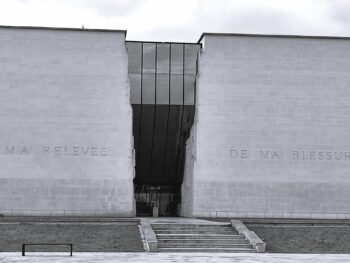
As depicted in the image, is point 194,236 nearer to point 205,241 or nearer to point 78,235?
point 205,241

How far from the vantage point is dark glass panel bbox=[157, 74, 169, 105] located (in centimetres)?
3259

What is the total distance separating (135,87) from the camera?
32469 mm

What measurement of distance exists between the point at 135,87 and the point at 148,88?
0.65 metres

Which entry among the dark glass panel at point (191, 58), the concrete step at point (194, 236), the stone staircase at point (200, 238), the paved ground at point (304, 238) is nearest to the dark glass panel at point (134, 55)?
the dark glass panel at point (191, 58)

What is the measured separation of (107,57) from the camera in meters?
31.6

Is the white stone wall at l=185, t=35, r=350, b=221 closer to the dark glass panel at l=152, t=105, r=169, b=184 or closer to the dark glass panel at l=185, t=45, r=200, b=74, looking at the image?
the dark glass panel at l=185, t=45, r=200, b=74

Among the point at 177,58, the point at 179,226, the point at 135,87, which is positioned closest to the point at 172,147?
the point at 135,87

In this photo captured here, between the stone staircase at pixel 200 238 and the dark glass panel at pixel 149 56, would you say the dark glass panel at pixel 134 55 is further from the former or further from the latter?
the stone staircase at pixel 200 238

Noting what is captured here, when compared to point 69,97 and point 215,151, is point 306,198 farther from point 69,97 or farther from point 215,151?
point 69,97

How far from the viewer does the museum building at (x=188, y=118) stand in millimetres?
30797

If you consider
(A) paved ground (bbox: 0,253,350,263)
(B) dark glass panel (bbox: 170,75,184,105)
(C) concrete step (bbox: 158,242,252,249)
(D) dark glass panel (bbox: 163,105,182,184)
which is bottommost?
(A) paved ground (bbox: 0,253,350,263)

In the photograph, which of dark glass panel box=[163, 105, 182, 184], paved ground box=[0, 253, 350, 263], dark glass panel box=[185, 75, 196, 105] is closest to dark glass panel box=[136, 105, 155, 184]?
dark glass panel box=[163, 105, 182, 184]

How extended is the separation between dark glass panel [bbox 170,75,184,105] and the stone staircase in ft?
30.3

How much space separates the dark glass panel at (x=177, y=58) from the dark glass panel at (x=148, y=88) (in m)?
1.25
